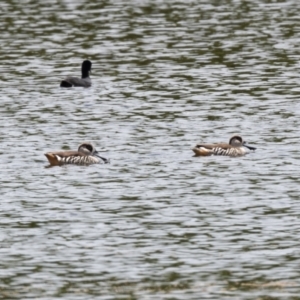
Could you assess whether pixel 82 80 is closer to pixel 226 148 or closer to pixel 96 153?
pixel 96 153

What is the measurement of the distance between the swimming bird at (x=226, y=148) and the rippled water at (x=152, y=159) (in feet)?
0.65

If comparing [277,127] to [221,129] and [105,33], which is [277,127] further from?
[105,33]

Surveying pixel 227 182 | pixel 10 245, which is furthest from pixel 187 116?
pixel 10 245

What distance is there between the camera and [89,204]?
2494 centimetres

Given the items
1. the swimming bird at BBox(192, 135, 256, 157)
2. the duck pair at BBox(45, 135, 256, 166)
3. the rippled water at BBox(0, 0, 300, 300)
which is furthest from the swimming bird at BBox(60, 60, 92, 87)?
the swimming bird at BBox(192, 135, 256, 157)

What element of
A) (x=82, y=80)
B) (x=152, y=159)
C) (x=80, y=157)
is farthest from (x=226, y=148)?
(x=82, y=80)

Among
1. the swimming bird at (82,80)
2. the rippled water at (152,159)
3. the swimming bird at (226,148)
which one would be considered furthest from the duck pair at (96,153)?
the swimming bird at (82,80)

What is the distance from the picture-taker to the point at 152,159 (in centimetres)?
2934

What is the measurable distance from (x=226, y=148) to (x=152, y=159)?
171 cm

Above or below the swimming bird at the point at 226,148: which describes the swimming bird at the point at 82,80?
below

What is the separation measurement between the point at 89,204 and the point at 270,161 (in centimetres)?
546

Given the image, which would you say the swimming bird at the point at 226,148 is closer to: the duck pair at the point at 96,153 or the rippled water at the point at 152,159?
the duck pair at the point at 96,153

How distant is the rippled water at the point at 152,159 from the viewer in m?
20.1

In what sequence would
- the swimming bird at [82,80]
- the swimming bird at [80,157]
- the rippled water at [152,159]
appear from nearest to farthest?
the rippled water at [152,159]
the swimming bird at [80,157]
the swimming bird at [82,80]
